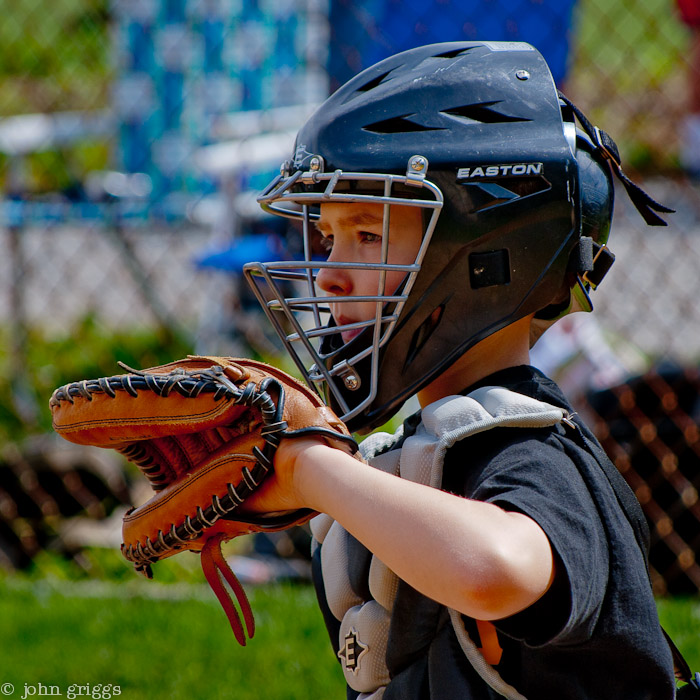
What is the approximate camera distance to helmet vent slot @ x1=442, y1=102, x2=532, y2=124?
1.68 meters

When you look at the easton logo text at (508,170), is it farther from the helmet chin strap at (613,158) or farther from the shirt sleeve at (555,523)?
the shirt sleeve at (555,523)

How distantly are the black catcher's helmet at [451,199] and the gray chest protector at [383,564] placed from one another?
0.15m

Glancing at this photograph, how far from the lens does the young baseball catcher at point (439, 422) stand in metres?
1.31

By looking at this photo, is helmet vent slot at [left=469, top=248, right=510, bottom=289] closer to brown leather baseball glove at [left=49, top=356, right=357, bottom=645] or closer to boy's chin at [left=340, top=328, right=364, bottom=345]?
boy's chin at [left=340, top=328, right=364, bottom=345]

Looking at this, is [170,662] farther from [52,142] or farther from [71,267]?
[71,267]

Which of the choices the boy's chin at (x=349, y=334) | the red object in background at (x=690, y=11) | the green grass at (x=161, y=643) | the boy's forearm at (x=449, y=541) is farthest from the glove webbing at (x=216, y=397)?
the red object in background at (x=690, y=11)

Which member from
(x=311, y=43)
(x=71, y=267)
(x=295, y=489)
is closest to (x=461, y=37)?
(x=311, y=43)

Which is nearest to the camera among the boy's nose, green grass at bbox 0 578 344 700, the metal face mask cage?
the metal face mask cage

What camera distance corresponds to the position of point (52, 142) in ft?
19.3

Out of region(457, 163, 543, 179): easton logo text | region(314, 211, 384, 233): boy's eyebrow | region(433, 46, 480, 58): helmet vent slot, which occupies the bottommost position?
region(314, 211, 384, 233): boy's eyebrow

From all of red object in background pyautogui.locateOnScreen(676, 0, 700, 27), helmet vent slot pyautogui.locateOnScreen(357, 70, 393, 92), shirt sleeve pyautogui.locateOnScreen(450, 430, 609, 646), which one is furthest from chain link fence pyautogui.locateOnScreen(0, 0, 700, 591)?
shirt sleeve pyautogui.locateOnScreen(450, 430, 609, 646)

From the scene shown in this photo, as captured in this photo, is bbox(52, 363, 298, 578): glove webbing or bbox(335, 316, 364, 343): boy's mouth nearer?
bbox(52, 363, 298, 578): glove webbing

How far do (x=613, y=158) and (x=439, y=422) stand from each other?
2.24 feet

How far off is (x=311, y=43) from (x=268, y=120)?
1.90ft
